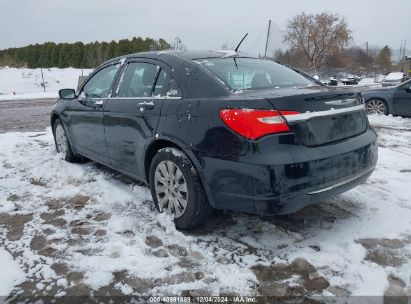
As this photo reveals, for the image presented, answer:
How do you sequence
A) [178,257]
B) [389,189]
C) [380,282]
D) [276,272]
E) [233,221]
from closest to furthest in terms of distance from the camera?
[380,282] < [276,272] < [178,257] < [233,221] < [389,189]

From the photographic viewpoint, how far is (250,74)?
11.6ft

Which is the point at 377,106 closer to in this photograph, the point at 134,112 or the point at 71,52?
the point at 134,112

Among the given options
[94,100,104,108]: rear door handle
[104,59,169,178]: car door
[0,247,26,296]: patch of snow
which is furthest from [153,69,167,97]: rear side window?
[0,247,26,296]: patch of snow

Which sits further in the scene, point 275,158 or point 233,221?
point 233,221

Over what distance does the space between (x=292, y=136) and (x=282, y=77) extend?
44.0 inches

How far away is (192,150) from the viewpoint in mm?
3133

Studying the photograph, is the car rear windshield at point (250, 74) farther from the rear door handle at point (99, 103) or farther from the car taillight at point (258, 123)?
the rear door handle at point (99, 103)

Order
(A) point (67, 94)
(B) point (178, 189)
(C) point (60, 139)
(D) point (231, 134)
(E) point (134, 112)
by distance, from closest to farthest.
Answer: (D) point (231, 134) < (B) point (178, 189) < (E) point (134, 112) < (A) point (67, 94) < (C) point (60, 139)

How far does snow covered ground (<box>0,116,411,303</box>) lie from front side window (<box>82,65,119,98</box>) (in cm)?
111

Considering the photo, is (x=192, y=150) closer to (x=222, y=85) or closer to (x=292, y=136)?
(x=222, y=85)

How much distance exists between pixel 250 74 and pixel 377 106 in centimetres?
831

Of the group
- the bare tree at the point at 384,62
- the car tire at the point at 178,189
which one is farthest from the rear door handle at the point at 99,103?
the bare tree at the point at 384,62

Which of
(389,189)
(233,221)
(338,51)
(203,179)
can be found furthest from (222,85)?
(338,51)

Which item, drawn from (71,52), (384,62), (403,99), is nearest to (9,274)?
(403,99)
